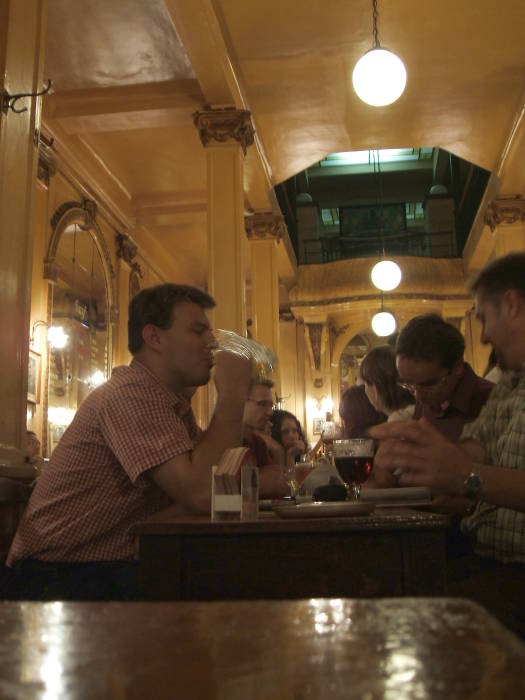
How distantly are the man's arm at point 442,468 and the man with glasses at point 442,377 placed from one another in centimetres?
107

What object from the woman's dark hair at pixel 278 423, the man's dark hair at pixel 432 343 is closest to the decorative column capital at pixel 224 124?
the woman's dark hair at pixel 278 423

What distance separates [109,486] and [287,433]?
12.0 feet

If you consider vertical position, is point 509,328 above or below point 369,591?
above

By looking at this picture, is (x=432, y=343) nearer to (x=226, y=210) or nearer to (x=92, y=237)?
(x=226, y=210)

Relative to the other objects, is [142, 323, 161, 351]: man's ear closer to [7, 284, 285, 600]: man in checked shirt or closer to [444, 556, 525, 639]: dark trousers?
[7, 284, 285, 600]: man in checked shirt

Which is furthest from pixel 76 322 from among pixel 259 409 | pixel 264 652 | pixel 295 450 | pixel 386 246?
pixel 386 246

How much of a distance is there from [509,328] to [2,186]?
94.2 inches

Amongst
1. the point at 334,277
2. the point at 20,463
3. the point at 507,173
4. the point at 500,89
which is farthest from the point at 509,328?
the point at 334,277

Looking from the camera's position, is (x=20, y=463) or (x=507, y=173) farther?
(x=507, y=173)

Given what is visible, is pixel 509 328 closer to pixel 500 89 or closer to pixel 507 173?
pixel 500 89

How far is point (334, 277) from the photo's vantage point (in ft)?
50.6

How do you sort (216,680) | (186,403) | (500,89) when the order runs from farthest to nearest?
(500,89)
(186,403)
(216,680)

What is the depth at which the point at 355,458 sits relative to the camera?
1.98 meters

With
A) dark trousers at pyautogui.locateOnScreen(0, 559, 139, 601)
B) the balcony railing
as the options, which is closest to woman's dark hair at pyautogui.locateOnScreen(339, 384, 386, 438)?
dark trousers at pyautogui.locateOnScreen(0, 559, 139, 601)
